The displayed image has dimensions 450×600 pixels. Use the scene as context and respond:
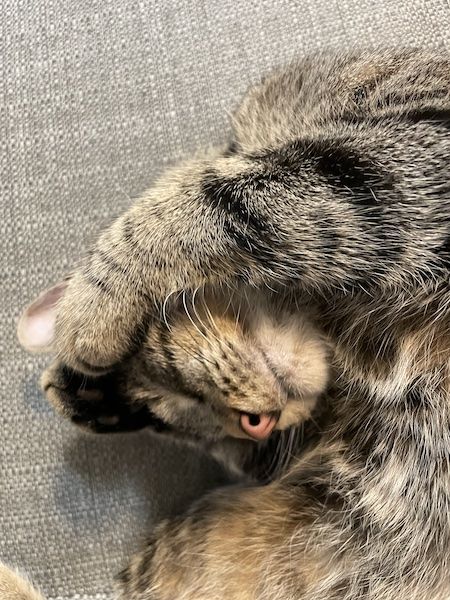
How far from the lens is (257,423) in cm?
88

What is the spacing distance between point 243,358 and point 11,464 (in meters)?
0.47

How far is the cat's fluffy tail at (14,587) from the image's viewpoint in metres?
1.04

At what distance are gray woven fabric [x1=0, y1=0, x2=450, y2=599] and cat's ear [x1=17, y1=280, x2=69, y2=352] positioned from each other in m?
0.08

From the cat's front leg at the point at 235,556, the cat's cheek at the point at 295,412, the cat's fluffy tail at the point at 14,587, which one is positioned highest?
the cat's cheek at the point at 295,412

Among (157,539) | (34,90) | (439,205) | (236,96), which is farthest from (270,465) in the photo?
(34,90)

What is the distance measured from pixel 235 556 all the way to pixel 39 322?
44 centimetres

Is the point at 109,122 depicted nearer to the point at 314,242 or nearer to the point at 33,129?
the point at 33,129

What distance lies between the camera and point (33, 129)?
1.21 m

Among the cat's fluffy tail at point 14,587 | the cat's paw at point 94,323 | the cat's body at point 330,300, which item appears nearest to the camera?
the cat's body at point 330,300

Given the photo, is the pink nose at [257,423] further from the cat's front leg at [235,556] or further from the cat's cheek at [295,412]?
the cat's front leg at [235,556]

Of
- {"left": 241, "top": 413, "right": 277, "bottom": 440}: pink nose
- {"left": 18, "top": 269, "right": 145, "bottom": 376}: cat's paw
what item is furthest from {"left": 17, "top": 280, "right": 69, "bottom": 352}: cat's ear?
{"left": 241, "top": 413, "right": 277, "bottom": 440}: pink nose

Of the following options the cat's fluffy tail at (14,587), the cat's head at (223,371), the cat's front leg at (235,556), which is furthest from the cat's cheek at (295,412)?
the cat's fluffy tail at (14,587)

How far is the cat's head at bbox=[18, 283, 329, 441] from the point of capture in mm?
863

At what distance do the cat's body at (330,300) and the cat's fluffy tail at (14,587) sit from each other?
0.49ft
